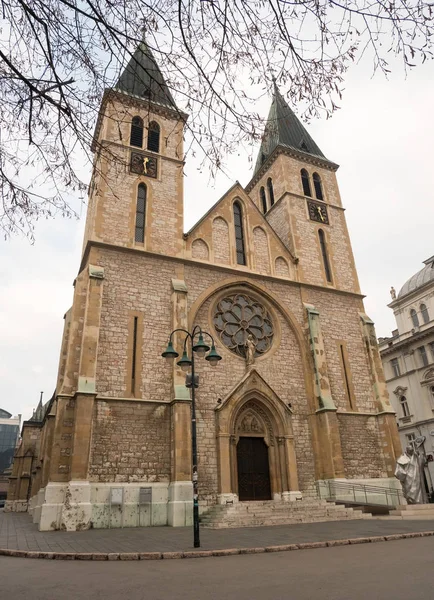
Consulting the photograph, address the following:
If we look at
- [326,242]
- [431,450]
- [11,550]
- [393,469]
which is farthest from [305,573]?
[431,450]

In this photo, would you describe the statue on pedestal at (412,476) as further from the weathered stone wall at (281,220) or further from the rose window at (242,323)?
the weathered stone wall at (281,220)

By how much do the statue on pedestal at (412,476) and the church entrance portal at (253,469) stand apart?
5391 mm

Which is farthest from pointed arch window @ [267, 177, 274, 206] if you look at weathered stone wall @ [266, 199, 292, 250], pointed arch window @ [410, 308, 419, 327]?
pointed arch window @ [410, 308, 419, 327]

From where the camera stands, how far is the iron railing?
17.5 metres

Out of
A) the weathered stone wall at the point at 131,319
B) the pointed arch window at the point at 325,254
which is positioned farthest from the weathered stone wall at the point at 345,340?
the weathered stone wall at the point at 131,319

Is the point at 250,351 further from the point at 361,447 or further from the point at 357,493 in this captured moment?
the point at 357,493

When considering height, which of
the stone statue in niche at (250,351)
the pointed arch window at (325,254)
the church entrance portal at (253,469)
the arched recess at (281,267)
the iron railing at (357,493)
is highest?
the pointed arch window at (325,254)

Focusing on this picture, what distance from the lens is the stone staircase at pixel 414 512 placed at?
48.5 ft

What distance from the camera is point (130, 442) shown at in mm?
15312

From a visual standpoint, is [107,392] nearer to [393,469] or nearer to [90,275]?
[90,275]

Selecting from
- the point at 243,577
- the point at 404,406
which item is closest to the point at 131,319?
the point at 243,577

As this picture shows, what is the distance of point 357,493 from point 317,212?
1598 cm

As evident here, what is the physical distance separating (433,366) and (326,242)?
14997 mm

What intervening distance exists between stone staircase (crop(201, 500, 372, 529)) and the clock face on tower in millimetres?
16138
